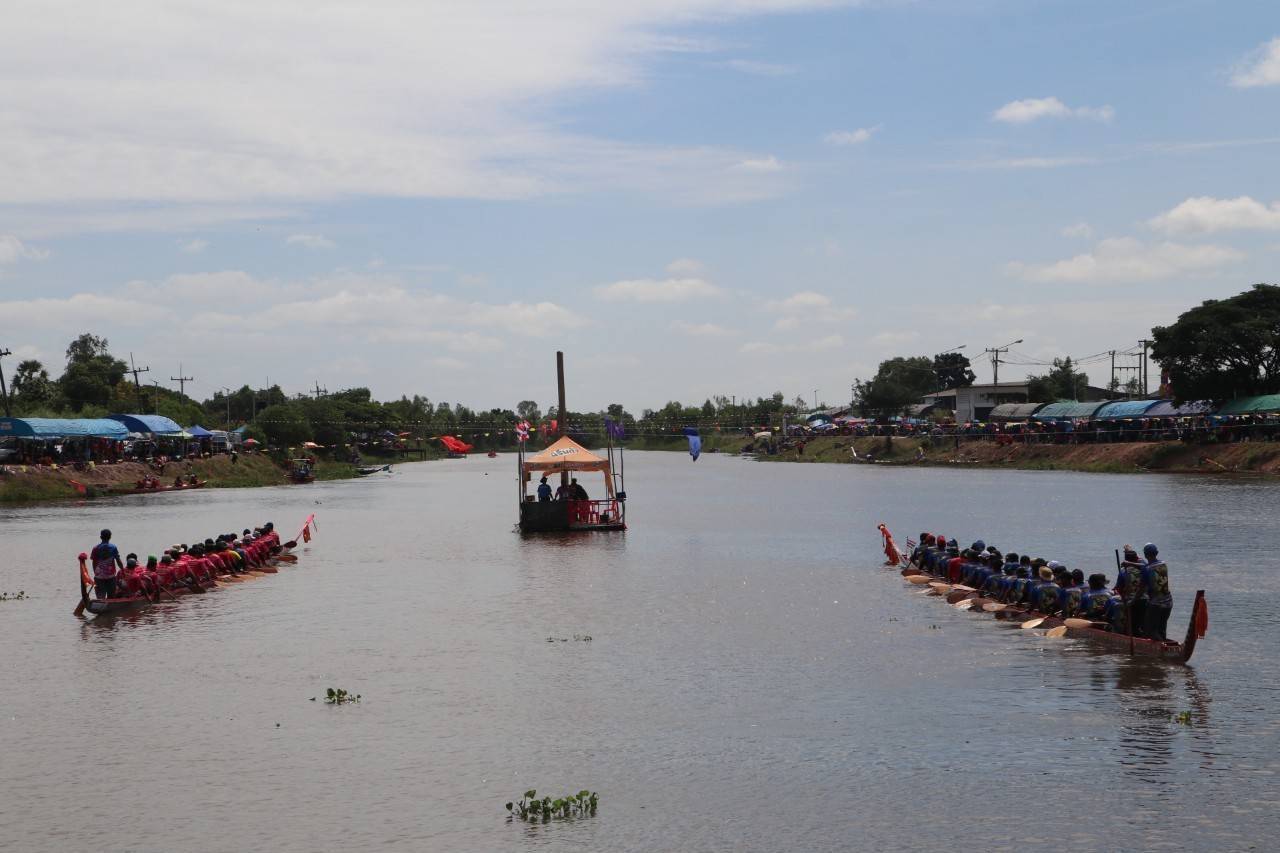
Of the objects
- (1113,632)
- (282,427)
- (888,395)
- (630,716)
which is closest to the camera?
(630,716)

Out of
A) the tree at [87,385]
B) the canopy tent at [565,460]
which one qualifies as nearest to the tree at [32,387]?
the tree at [87,385]

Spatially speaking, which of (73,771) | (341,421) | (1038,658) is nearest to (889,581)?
(1038,658)

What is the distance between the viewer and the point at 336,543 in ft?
183

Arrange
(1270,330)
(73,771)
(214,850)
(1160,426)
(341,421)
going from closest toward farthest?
(214,850) → (73,771) → (1270,330) → (1160,426) → (341,421)

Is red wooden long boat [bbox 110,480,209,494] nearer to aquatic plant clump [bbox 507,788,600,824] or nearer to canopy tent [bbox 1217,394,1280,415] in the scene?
canopy tent [bbox 1217,394,1280,415]

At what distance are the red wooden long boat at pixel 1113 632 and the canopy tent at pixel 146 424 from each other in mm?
81933

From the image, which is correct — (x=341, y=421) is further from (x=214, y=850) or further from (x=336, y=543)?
(x=214, y=850)

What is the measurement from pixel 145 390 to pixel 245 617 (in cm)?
14214

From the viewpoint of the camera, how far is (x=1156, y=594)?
24234 millimetres

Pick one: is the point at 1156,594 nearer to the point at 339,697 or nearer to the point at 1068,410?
the point at 339,697

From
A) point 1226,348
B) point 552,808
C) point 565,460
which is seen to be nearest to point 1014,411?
point 1226,348

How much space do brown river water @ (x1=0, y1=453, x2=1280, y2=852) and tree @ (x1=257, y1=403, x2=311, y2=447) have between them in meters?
95.2

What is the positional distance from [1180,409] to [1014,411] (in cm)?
3672

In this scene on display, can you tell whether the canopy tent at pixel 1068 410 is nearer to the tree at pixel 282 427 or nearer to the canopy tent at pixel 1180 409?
the canopy tent at pixel 1180 409
